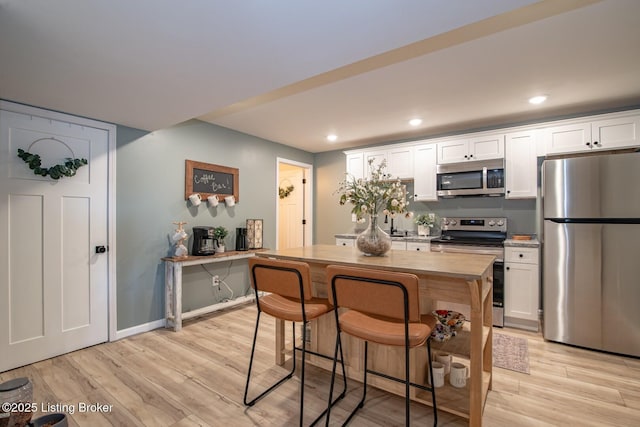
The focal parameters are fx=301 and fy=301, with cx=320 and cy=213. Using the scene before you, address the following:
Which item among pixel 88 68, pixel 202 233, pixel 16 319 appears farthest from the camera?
pixel 202 233

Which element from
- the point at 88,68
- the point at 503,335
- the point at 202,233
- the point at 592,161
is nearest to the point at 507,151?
the point at 592,161

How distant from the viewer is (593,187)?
280cm

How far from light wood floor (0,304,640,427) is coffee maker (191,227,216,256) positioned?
3.34ft

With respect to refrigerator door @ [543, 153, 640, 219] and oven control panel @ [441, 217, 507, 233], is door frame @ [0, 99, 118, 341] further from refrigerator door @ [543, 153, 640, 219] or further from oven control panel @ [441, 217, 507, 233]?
refrigerator door @ [543, 153, 640, 219]

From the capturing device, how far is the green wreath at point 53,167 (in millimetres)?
2510

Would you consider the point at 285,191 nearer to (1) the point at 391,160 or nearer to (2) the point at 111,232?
(1) the point at 391,160

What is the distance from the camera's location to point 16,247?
8.25ft

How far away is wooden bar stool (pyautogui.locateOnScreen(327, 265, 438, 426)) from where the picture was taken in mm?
1445

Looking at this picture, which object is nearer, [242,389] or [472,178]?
[242,389]

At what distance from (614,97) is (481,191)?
5.00ft

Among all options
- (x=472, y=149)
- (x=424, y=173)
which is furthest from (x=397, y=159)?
(x=472, y=149)

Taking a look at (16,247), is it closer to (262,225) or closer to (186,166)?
(186,166)

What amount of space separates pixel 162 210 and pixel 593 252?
14.6 feet

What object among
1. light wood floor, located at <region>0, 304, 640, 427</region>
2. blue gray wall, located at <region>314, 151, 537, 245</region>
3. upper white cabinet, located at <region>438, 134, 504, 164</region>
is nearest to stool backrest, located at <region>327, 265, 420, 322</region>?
light wood floor, located at <region>0, 304, 640, 427</region>
